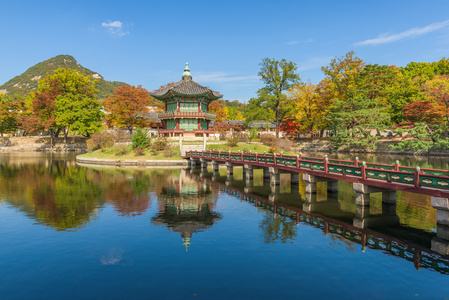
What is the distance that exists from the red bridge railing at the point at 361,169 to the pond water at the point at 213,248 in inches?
95.4

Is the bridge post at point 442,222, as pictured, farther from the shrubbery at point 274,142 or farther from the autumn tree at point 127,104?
the autumn tree at point 127,104

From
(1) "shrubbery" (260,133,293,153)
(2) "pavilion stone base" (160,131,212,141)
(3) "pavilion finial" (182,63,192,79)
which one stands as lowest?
(1) "shrubbery" (260,133,293,153)

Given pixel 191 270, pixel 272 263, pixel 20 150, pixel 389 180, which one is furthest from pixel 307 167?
pixel 20 150

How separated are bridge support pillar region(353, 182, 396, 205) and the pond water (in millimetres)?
Answer: 785

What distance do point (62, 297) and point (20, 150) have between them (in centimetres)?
9031

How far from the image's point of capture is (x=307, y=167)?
75.3 feet

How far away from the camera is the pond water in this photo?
9398mm

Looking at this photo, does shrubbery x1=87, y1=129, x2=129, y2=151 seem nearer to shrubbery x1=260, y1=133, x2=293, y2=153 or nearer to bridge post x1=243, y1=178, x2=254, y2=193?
shrubbery x1=260, y1=133, x2=293, y2=153

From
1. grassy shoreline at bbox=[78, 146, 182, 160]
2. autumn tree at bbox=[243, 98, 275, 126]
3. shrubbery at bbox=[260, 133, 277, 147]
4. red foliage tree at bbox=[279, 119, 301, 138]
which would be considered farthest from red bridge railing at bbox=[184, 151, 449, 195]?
red foliage tree at bbox=[279, 119, 301, 138]

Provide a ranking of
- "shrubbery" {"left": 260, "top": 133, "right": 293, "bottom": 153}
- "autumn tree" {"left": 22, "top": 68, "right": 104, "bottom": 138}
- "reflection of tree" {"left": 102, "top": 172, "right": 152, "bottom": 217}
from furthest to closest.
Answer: "autumn tree" {"left": 22, "top": 68, "right": 104, "bottom": 138}
"shrubbery" {"left": 260, "top": 133, "right": 293, "bottom": 153}
"reflection of tree" {"left": 102, "top": 172, "right": 152, "bottom": 217}

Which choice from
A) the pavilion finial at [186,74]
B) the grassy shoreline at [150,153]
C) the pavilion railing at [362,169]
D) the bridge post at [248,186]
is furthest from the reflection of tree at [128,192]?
the pavilion finial at [186,74]

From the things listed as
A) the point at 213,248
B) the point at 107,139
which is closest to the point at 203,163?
the point at 107,139

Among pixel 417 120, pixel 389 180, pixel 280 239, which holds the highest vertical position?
pixel 417 120

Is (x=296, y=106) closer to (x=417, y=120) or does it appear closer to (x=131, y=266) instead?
(x=417, y=120)
